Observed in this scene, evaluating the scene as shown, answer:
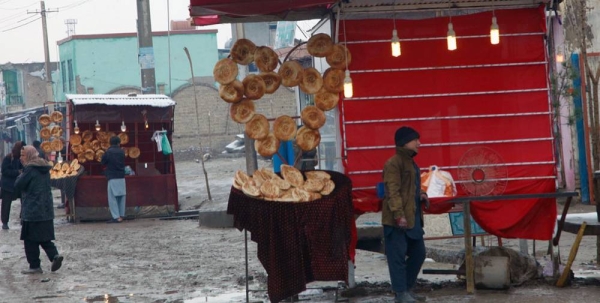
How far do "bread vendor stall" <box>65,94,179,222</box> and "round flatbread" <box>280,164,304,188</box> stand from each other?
12.5m

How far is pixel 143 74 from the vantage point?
26.7 meters

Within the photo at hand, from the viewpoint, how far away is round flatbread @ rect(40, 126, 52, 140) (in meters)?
23.2

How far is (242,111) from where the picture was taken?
9.45 meters

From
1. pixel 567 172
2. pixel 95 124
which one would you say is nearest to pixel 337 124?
pixel 567 172

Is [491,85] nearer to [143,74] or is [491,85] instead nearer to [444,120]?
[444,120]

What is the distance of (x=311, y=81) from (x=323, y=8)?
770 millimetres

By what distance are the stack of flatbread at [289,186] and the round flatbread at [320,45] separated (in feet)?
3.84

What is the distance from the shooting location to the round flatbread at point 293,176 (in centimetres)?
907

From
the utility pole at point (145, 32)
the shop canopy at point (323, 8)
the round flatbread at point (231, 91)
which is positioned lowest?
the round flatbread at point (231, 91)

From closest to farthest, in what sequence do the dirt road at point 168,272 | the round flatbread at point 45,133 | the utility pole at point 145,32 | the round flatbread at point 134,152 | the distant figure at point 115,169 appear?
the dirt road at point 168,272 → the distant figure at point 115,169 → the round flatbread at point 134,152 → the round flatbread at point 45,133 → the utility pole at point 145,32

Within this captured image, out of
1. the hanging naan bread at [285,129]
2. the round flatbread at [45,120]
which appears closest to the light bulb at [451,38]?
the hanging naan bread at [285,129]

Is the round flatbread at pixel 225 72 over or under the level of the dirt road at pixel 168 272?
over

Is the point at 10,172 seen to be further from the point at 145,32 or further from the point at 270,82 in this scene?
the point at 270,82

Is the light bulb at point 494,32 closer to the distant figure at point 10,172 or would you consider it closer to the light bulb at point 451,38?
the light bulb at point 451,38
